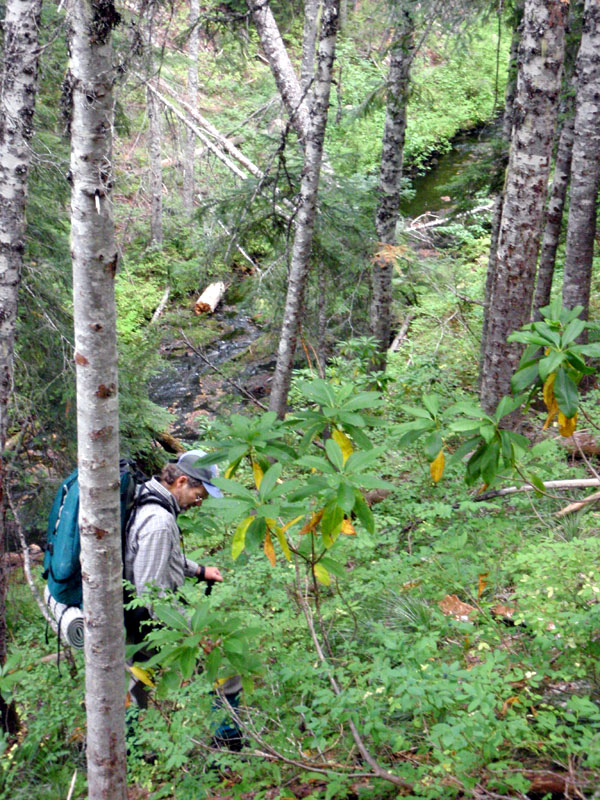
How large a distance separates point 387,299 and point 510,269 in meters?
3.60

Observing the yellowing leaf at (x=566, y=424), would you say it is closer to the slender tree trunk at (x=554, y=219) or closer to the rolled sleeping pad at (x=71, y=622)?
the rolled sleeping pad at (x=71, y=622)

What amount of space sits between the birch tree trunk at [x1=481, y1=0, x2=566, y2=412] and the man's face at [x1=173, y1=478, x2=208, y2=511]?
2.53 metres

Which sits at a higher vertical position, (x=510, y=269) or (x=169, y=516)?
(x=510, y=269)

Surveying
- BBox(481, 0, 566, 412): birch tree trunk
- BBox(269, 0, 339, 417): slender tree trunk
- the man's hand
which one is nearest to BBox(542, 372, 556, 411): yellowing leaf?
BBox(481, 0, 566, 412): birch tree trunk

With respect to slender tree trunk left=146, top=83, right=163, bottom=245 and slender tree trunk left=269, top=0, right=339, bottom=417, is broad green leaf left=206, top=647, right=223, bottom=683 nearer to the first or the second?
slender tree trunk left=269, top=0, right=339, bottom=417

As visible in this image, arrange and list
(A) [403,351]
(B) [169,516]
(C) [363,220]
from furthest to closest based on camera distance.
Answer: (A) [403,351] → (C) [363,220] → (B) [169,516]

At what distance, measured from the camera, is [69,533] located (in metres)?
3.62

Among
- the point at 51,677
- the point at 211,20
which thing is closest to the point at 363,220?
the point at 211,20

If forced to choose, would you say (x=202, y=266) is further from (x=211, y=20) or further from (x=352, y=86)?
(x=352, y=86)

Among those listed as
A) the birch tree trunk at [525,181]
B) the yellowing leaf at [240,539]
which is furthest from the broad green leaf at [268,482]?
the birch tree trunk at [525,181]

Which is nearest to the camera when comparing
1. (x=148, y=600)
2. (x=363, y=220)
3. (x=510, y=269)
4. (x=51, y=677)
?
(x=148, y=600)

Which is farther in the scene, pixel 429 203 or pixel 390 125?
pixel 429 203

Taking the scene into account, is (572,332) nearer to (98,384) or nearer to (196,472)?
(98,384)

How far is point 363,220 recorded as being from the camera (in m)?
8.34
